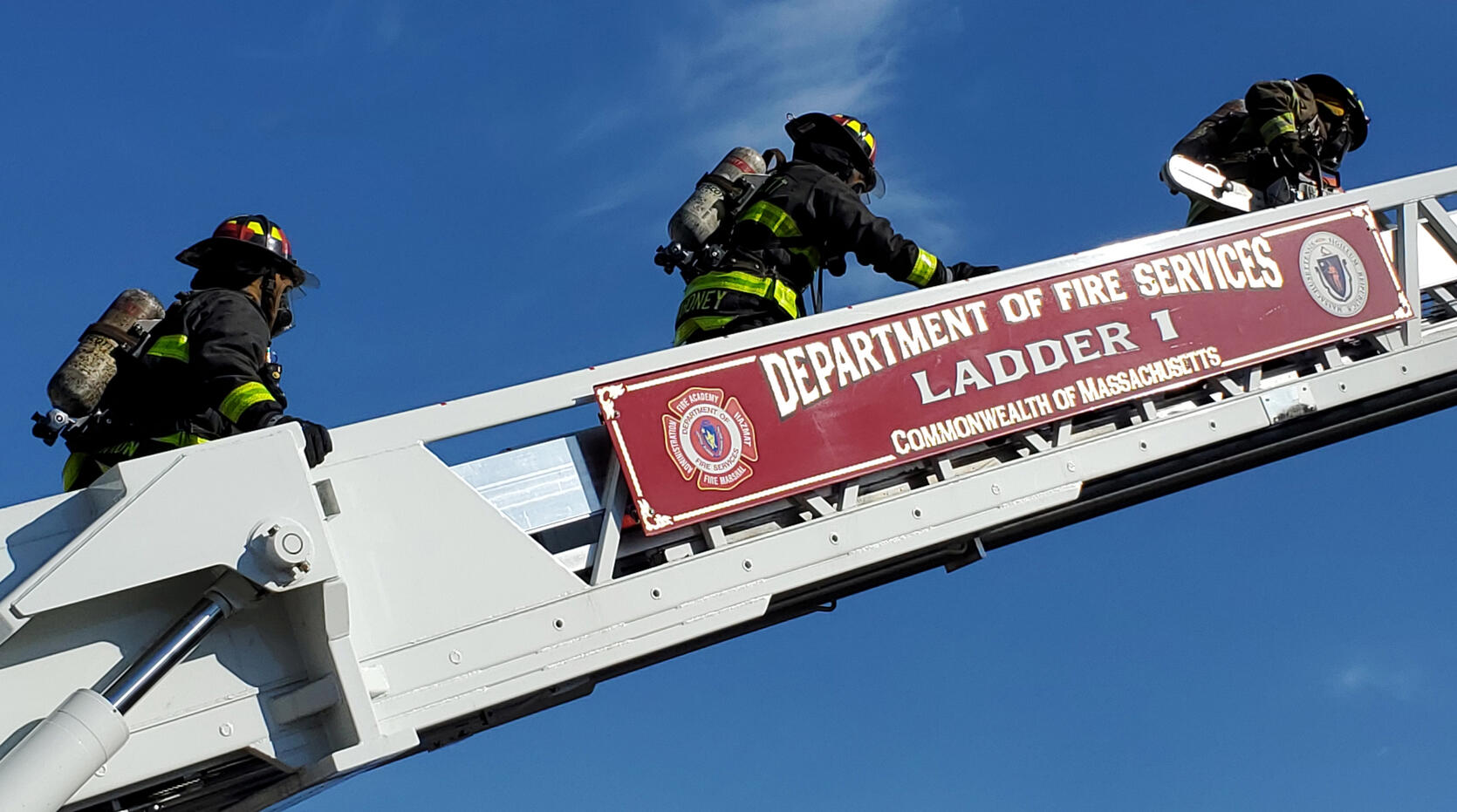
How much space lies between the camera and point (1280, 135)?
26.0ft

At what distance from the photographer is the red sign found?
5.32 m

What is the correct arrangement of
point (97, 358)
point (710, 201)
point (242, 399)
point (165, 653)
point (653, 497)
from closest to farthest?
1. point (165, 653)
2. point (242, 399)
3. point (653, 497)
4. point (97, 358)
5. point (710, 201)

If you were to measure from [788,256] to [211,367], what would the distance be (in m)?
2.51

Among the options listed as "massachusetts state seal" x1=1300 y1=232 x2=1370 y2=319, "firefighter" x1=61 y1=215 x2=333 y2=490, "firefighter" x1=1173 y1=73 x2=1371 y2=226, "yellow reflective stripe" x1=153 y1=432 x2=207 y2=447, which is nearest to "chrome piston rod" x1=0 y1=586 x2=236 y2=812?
"firefighter" x1=61 y1=215 x2=333 y2=490

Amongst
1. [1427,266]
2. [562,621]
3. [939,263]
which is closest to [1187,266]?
[939,263]

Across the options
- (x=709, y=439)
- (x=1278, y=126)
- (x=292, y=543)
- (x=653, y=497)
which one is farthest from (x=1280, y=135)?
(x=292, y=543)

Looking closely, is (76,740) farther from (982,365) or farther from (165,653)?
(982,365)

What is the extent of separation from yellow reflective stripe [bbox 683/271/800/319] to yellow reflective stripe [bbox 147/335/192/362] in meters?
2.16

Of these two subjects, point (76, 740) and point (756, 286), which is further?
point (756, 286)

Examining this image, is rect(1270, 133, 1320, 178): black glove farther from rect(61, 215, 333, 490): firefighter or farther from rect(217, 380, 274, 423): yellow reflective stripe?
rect(217, 380, 274, 423): yellow reflective stripe

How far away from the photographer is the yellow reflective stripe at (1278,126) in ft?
26.0

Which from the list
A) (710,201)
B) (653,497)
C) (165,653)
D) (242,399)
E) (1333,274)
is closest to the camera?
(165,653)

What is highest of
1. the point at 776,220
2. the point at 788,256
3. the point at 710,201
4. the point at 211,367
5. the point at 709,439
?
the point at 710,201

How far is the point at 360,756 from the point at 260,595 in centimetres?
54
